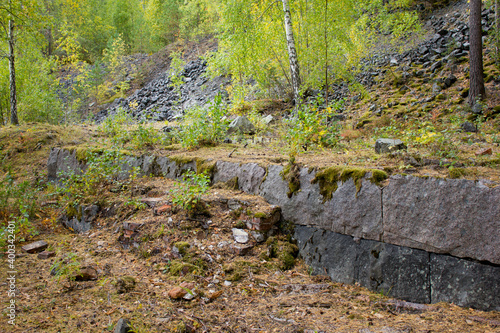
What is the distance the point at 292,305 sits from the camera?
7.11ft

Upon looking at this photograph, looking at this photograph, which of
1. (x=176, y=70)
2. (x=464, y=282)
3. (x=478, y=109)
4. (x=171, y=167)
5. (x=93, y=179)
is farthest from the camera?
(x=176, y=70)

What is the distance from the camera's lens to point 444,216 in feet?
6.81

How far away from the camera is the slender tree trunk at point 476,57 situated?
6637 millimetres

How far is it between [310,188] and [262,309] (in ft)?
4.56

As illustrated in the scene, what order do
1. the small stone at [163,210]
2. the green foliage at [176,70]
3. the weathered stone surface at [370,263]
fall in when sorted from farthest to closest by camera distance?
the green foliage at [176,70] < the small stone at [163,210] < the weathered stone surface at [370,263]

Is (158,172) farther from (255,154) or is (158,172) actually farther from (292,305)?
(292,305)

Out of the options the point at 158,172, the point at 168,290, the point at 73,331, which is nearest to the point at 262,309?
the point at 168,290

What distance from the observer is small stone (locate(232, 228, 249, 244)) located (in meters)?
3.01

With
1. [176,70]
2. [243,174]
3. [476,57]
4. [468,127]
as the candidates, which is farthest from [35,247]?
[476,57]

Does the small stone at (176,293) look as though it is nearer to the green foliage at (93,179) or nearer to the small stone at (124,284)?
the small stone at (124,284)

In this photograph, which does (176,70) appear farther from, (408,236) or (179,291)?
(408,236)

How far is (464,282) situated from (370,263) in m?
0.65

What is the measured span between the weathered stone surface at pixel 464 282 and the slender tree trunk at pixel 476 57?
6419mm

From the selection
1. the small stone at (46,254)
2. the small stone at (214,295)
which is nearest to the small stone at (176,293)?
the small stone at (214,295)
